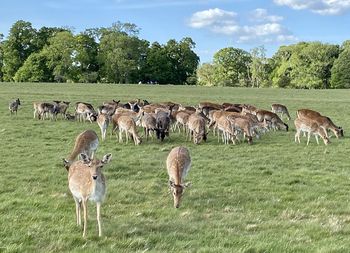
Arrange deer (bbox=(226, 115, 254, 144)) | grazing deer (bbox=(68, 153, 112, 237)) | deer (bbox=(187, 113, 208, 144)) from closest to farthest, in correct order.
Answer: grazing deer (bbox=(68, 153, 112, 237)) → deer (bbox=(187, 113, 208, 144)) → deer (bbox=(226, 115, 254, 144))

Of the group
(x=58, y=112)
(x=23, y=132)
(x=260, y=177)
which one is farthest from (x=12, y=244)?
(x=58, y=112)

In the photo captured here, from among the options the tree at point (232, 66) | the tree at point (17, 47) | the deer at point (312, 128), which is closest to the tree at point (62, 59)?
the tree at point (17, 47)

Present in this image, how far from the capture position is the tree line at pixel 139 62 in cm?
8450

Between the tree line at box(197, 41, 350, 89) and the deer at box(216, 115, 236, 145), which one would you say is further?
the tree line at box(197, 41, 350, 89)

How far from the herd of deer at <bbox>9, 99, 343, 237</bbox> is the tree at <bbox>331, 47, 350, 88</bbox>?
65.8 meters

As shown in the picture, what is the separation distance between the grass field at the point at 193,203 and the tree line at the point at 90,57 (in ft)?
230

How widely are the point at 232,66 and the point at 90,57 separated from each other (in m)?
31.4

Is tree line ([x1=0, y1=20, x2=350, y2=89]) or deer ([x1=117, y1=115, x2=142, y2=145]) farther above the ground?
tree line ([x1=0, y1=20, x2=350, y2=89])

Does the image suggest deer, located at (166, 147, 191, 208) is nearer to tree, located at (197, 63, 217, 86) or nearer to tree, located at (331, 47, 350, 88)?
tree, located at (331, 47, 350, 88)

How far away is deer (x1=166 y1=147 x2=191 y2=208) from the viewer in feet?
28.6

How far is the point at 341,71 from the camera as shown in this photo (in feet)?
294

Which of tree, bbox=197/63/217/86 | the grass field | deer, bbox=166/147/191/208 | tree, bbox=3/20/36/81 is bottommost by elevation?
the grass field

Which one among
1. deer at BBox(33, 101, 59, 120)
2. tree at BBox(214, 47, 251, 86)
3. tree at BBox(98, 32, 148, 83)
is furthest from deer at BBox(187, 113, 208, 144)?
tree at BBox(214, 47, 251, 86)

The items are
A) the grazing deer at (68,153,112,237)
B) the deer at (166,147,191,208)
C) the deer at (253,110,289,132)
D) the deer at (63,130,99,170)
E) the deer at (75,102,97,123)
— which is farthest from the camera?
the deer at (75,102,97,123)
